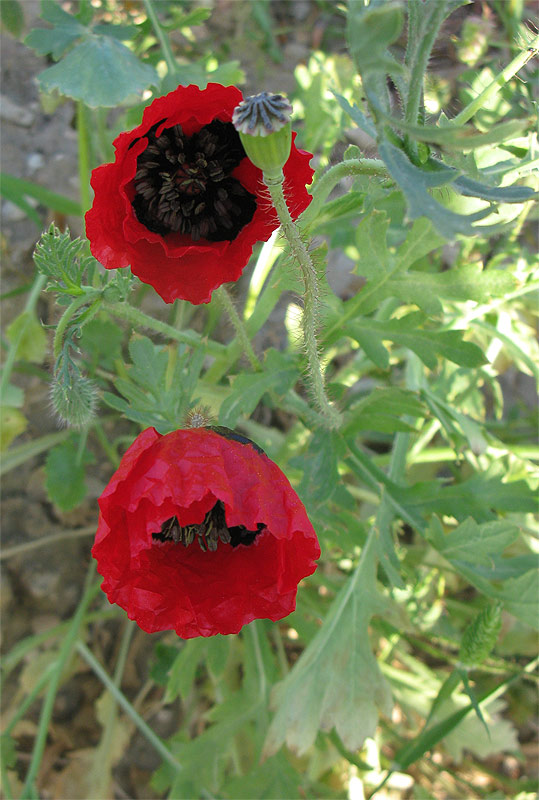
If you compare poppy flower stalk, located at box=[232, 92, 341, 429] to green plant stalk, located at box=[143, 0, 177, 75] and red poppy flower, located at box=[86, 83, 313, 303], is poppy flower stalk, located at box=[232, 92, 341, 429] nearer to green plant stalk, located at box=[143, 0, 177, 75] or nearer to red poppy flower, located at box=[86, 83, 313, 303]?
red poppy flower, located at box=[86, 83, 313, 303]

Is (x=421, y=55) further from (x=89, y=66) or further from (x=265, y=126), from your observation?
(x=89, y=66)

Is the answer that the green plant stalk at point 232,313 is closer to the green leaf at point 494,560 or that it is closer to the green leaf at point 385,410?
the green leaf at point 385,410

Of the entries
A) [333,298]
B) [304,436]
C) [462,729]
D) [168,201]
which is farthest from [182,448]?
[462,729]

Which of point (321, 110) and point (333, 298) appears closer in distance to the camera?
point (333, 298)

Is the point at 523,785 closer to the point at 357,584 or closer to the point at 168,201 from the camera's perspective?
the point at 357,584

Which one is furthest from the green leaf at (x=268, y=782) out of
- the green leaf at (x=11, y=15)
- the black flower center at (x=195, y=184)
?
the green leaf at (x=11, y=15)

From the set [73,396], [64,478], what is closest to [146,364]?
[73,396]

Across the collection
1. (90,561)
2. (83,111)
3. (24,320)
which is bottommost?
(90,561)
